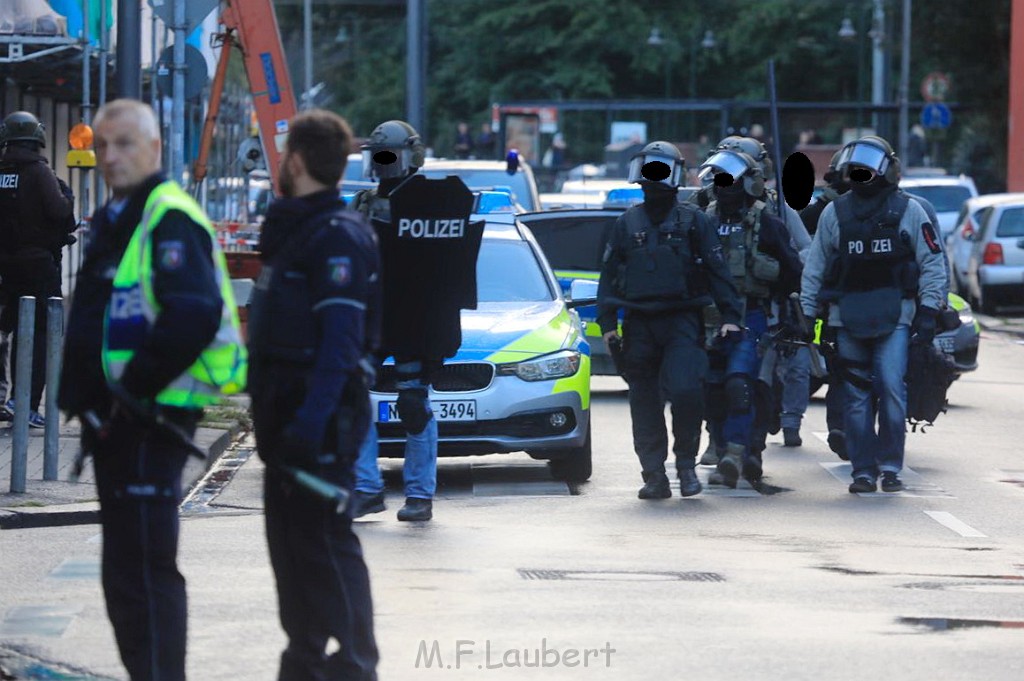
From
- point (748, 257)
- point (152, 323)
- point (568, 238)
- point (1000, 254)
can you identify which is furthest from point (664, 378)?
point (1000, 254)

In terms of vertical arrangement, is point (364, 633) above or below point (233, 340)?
below

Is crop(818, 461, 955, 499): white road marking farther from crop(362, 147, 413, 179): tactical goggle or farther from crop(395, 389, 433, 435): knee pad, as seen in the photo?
crop(362, 147, 413, 179): tactical goggle

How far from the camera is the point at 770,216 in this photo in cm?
1169

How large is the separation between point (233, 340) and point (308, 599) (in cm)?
71

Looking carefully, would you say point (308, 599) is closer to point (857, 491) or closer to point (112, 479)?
point (112, 479)

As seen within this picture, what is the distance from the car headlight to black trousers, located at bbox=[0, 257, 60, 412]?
11.4 feet

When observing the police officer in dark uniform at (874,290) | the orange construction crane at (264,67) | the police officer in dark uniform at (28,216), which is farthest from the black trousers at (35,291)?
the orange construction crane at (264,67)

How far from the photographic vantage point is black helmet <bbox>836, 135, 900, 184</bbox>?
37.6 feet

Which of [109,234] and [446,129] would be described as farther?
[446,129]

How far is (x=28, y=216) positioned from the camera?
1357cm

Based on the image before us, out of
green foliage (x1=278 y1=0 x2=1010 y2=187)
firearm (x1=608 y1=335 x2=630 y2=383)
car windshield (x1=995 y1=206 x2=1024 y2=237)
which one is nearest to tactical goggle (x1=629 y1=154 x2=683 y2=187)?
firearm (x1=608 y1=335 x2=630 y2=383)

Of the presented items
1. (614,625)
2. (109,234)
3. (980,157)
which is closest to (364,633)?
(109,234)

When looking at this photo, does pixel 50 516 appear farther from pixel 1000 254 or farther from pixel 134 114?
pixel 1000 254

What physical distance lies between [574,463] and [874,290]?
188 centimetres
